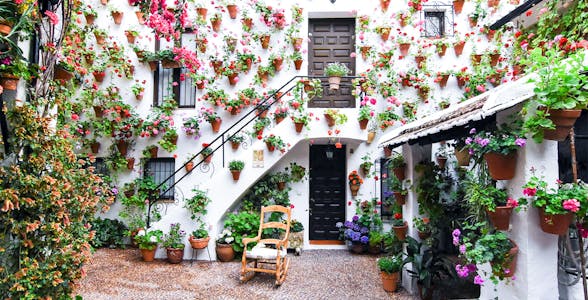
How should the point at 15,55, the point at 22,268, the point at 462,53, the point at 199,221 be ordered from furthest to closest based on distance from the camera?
the point at 462,53 → the point at 199,221 → the point at 15,55 → the point at 22,268

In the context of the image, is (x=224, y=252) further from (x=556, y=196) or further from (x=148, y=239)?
(x=556, y=196)

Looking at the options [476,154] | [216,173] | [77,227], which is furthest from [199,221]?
[476,154]

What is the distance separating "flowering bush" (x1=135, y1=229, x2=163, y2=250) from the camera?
6426 millimetres

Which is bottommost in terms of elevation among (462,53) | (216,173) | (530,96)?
(216,173)

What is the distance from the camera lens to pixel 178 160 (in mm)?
7859

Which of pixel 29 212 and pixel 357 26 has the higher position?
pixel 357 26

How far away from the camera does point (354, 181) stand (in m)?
7.57

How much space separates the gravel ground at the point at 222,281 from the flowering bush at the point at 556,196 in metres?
2.68

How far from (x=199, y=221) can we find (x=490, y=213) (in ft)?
16.8

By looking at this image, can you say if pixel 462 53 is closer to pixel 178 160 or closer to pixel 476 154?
pixel 476 154

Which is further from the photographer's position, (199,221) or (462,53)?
(462,53)

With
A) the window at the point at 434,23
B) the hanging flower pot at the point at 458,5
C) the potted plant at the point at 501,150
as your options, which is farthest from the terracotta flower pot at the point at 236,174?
the hanging flower pot at the point at 458,5

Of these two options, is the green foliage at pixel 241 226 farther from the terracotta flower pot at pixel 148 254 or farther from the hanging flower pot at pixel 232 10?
the hanging flower pot at pixel 232 10

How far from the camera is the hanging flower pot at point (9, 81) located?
108 inches
